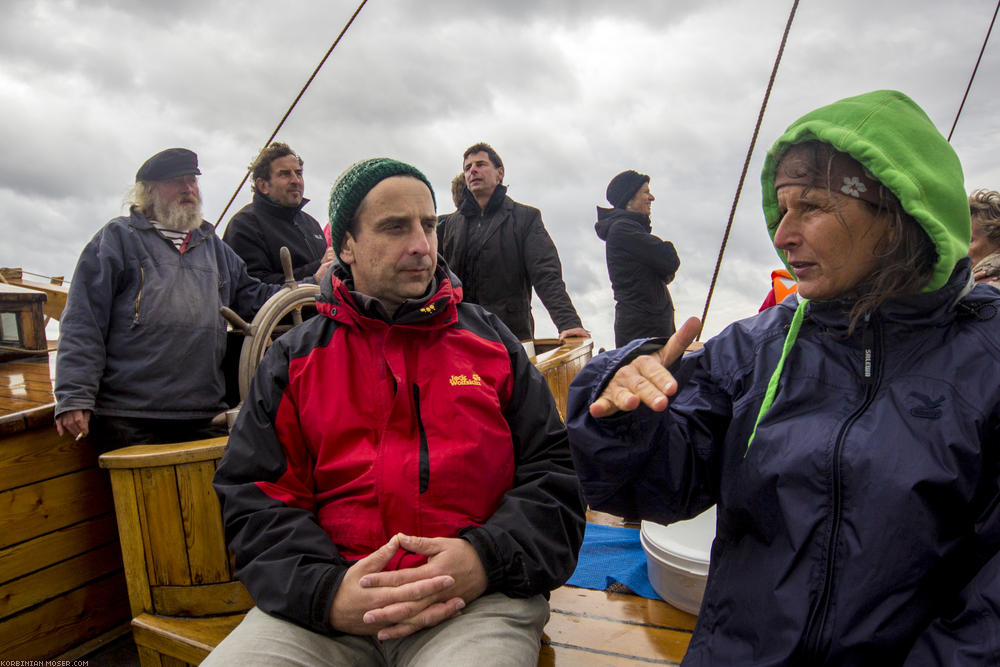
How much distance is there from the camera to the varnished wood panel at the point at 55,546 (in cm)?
218

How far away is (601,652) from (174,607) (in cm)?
124

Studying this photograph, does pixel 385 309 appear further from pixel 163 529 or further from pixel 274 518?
pixel 163 529

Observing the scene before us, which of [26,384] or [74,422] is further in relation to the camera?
[26,384]

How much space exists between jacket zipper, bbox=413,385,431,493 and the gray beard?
1522mm

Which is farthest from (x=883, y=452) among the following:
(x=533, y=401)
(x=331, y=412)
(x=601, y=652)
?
(x=331, y=412)

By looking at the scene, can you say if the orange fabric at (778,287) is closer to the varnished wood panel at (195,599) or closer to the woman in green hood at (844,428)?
the woman in green hood at (844,428)

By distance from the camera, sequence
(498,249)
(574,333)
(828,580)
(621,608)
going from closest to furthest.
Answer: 1. (828,580)
2. (621,608)
3. (498,249)
4. (574,333)

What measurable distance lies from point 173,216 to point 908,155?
2.30m

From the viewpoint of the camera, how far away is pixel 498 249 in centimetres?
377

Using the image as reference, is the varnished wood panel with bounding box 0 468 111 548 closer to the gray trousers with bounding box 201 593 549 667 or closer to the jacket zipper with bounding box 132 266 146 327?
the jacket zipper with bounding box 132 266 146 327

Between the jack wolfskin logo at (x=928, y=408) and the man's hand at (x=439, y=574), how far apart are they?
791 millimetres

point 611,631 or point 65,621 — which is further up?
point 611,631

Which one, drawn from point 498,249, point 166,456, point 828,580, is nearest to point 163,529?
point 166,456

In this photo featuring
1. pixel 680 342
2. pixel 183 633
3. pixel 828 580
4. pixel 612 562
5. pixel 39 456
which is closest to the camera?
pixel 828 580
